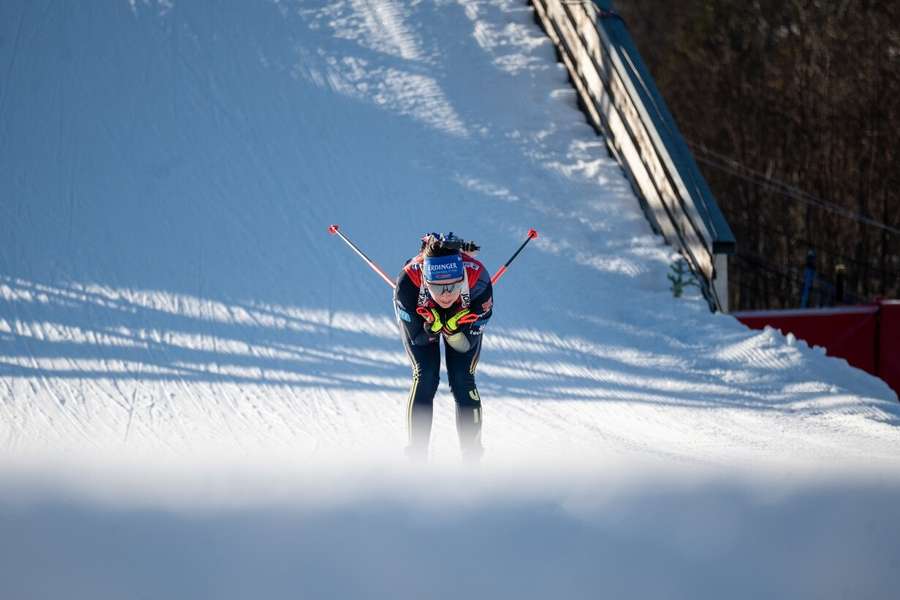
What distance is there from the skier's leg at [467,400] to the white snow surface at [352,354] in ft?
0.41

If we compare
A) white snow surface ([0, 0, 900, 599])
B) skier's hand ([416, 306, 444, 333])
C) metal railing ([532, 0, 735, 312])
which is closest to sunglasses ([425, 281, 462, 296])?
skier's hand ([416, 306, 444, 333])

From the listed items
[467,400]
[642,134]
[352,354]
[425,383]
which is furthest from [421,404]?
[642,134]

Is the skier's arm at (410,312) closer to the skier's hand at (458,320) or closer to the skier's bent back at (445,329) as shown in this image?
the skier's bent back at (445,329)

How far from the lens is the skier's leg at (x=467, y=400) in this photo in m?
6.40

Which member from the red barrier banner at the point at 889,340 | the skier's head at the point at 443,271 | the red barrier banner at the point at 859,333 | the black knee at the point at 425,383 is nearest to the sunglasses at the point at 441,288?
the skier's head at the point at 443,271

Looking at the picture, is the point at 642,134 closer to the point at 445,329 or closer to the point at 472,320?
the point at 472,320

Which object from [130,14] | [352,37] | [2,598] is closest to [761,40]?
[352,37]

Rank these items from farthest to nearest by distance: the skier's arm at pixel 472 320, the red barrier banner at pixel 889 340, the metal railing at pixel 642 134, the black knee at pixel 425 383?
the red barrier banner at pixel 889 340
the metal railing at pixel 642 134
the black knee at pixel 425 383
the skier's arm at pixel 472 320

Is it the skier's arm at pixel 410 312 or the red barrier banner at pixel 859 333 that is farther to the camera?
the red barrier banner at pixel 859 333

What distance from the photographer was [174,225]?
37.4ft

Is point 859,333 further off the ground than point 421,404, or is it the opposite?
point 859,333

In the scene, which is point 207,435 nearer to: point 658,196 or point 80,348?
point 80,348

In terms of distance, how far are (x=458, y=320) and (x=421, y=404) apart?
0.53 metres

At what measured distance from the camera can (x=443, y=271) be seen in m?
6.14
